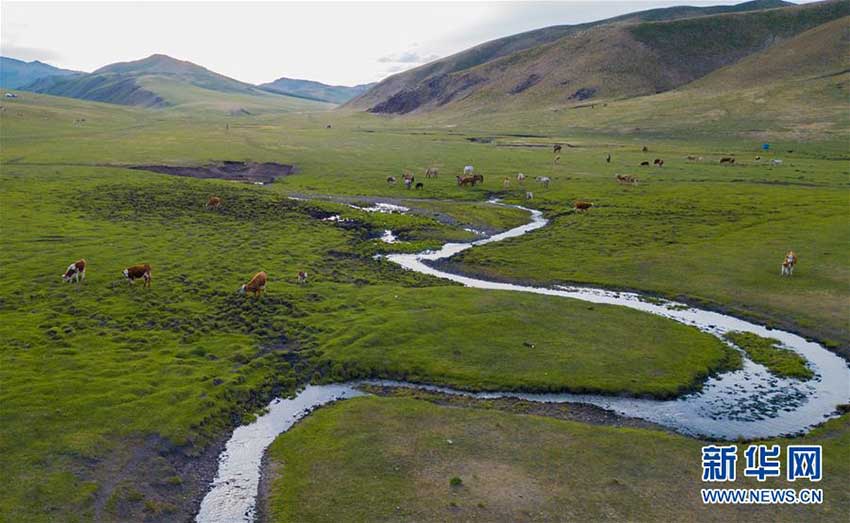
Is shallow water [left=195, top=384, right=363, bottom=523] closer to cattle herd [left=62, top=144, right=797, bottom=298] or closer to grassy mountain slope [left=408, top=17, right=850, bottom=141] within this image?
cattle herd [left=62, top=144, right=797, bottom=298]

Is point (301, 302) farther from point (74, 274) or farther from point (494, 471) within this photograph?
point (494, 471)

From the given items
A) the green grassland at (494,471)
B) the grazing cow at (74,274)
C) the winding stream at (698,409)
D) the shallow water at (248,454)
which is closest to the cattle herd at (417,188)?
the grazing cow at (74,274)

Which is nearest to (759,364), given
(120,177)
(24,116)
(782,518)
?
(782,518)

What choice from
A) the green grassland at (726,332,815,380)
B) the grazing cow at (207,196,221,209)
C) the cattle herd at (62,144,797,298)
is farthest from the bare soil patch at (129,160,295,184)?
the green grassland at (726,332,815,380)

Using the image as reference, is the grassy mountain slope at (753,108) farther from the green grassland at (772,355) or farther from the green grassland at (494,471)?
the green grassland at (494,471)

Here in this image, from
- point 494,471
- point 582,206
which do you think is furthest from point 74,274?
point 582,206

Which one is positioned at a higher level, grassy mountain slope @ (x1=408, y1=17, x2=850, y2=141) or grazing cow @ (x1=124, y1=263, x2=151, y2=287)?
grassy mountain slope @ (x1=408, y1=17, x2=850, y2=141)

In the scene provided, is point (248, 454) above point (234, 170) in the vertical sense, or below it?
below
